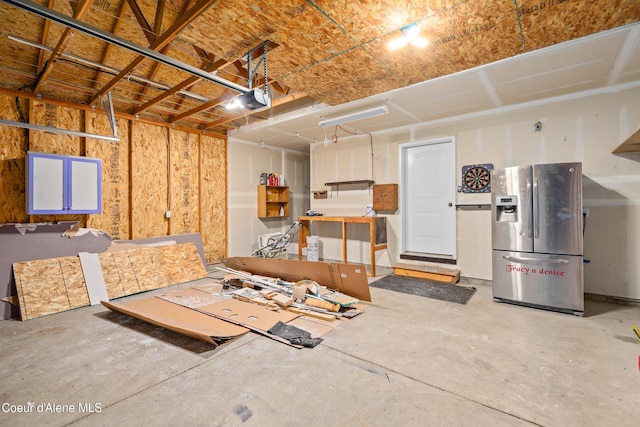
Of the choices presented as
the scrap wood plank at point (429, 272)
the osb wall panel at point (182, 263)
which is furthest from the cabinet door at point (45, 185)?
the scrap wood plank at point (429, 272)

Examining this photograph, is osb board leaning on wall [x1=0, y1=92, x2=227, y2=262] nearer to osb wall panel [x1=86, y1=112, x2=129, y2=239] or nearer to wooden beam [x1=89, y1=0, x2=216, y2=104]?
osb wall panel [x1=86, y1=112, x2=129, y2=239]

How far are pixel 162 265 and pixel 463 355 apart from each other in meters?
4.27

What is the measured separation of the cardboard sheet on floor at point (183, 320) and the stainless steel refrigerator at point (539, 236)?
309 centimetres

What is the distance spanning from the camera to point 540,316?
3.08 metres

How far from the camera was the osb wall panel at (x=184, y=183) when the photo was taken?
5.47 meters

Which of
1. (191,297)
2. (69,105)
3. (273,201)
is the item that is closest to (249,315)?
(191,297)

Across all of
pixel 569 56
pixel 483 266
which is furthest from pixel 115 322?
pixel 569 56

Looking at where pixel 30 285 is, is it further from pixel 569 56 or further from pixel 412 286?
pixel 569 56

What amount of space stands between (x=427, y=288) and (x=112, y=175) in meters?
5.31

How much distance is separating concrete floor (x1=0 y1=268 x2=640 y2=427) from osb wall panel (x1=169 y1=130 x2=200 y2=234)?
276 centimetres

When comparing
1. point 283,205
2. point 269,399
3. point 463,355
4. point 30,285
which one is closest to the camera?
point 269,399

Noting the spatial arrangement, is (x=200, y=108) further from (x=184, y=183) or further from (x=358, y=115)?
(x=358, y=115)

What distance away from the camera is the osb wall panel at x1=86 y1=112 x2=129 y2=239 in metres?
4.57

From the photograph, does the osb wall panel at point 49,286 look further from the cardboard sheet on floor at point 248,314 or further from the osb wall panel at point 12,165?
the cardboard sheet on floor at point 248,314
